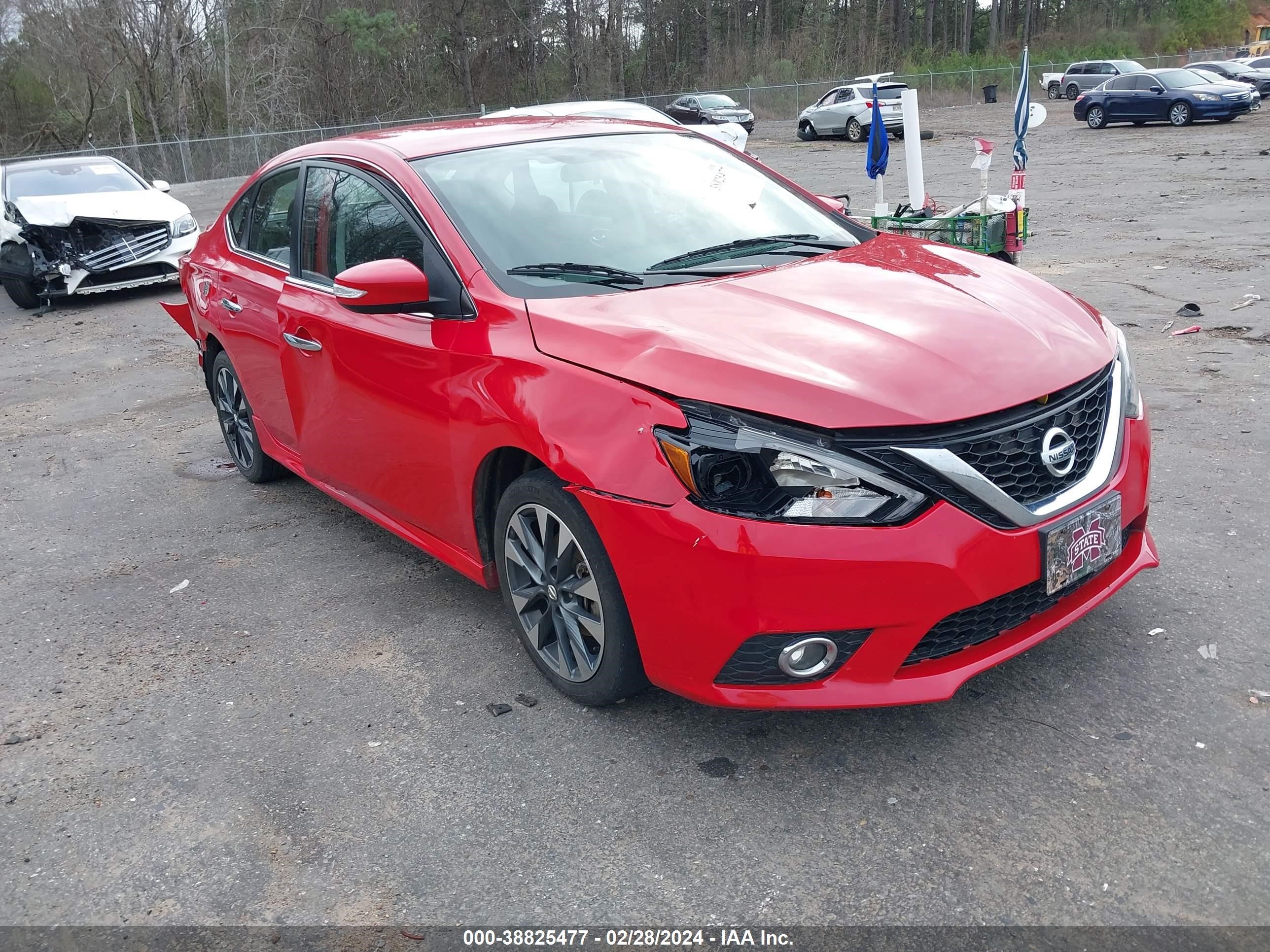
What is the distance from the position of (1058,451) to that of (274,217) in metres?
3.62

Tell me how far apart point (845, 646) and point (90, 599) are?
132 inches

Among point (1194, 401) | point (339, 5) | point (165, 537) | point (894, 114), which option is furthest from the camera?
point (339, 5)

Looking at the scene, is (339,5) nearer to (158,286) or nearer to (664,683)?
(158,286)

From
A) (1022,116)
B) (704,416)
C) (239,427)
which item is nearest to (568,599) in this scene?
(704,416)

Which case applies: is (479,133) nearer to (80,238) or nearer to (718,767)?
(718,767)

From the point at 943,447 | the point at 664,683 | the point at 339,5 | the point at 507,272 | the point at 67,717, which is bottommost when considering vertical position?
the point at 67,717

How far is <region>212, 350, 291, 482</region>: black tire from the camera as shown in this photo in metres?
5.58

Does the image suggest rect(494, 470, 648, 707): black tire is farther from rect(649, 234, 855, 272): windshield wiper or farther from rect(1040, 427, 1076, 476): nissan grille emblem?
rect(1040, 427, 1076, 476): nissan grille emblem

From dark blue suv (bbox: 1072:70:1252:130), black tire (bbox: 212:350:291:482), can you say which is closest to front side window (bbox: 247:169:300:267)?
black tire (bbox: 212:350:291:482)

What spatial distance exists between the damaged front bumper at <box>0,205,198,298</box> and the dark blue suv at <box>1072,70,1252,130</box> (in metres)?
24.8

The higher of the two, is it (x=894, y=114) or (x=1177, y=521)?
(x=894, y=114)

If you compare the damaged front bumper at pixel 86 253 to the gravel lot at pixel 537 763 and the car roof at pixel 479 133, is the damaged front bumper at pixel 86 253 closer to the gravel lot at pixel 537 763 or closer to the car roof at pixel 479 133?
the gravel lot at pixel 537 763

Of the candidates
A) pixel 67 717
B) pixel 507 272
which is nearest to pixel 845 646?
pixel 507 272

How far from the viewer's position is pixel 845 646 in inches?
108
